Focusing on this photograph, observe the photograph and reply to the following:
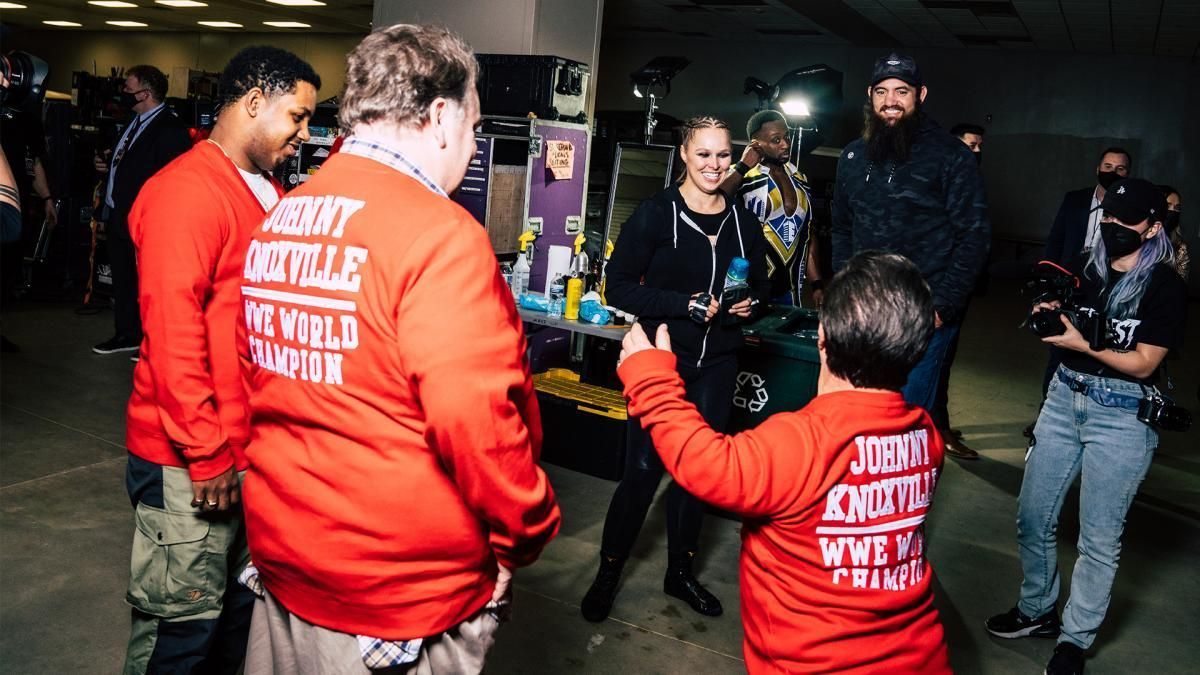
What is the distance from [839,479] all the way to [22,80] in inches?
84.4

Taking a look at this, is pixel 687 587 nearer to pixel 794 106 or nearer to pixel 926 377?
pixel 926 377

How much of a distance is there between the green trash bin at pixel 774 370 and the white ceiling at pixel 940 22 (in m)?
9.44

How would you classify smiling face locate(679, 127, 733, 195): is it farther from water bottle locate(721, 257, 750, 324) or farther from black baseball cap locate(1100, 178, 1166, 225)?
black baseball cap locate(1100, 178, 1166, 225)

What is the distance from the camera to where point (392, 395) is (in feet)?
4.07

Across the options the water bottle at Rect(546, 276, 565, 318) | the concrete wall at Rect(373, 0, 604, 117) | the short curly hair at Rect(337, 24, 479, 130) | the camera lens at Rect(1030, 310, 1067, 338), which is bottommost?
the water bottle at Rect(546, 276, 565, 318)

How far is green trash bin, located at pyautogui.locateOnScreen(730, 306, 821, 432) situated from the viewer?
11.9ft

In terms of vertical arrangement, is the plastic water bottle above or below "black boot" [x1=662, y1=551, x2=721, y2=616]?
above

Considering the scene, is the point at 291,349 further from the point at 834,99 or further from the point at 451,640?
the point at 834,99

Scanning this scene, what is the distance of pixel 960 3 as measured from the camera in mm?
11773

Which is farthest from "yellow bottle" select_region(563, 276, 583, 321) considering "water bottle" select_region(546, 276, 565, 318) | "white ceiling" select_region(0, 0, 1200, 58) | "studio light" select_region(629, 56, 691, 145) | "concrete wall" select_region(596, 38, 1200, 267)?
"concrete wall" select_region(596, 38, 1200, 267)

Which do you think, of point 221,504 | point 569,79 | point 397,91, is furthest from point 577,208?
point 397,91

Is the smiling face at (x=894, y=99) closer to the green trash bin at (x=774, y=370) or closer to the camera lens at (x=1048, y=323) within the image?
the camera lens at (x=1048, y=323)

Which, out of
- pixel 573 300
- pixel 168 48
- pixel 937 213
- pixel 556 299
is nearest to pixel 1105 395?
pixel 937 213

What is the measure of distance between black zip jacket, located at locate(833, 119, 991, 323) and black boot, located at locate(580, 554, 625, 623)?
1306 millimetres
